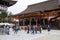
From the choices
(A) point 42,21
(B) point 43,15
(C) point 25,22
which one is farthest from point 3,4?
(C) point 25,22

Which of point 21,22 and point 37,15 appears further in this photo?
point 21,22

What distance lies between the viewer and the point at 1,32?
32.0 meters

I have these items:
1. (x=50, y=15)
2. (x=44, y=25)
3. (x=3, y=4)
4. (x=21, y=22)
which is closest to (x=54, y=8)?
(x=50, y=15)

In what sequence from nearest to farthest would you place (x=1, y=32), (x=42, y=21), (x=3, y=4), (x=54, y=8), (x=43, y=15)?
1. (x=3, y=4)
2. (x=1, y=32)
3. (x=54, y=8)
4. (x=43, y=15)
5. (x=42, y=21)

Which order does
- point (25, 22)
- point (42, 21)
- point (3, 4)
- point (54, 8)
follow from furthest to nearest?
point (25, 22)
point (42, 21)
point (54, 8)
point (3, 4)

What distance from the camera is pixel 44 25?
171 feet

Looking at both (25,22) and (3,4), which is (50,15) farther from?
(3,4)

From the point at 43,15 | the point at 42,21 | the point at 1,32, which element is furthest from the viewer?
the point at 42,21

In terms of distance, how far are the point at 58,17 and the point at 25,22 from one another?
11.0 meters

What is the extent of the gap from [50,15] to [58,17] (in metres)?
3.15

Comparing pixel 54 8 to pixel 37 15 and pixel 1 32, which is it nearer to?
pixel 37 15

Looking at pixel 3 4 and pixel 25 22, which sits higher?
pixel 3 4

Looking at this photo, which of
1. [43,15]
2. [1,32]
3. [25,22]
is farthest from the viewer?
[25,22]

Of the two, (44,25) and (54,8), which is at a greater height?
(54,8)
